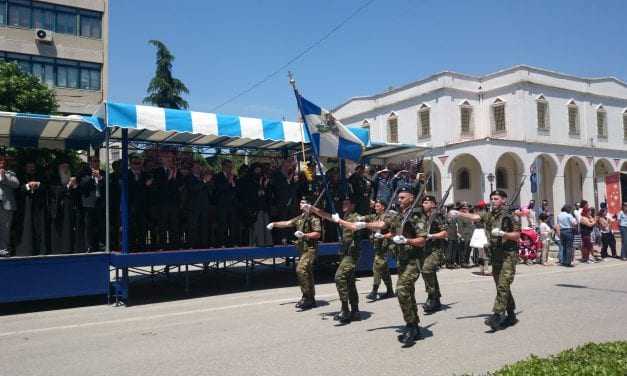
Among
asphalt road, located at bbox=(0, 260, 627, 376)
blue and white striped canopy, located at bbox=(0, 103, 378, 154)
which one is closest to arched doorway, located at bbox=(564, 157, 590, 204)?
asphalt road, located at bbox=(0, 260, 627, 376)

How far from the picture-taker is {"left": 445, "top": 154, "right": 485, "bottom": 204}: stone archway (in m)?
38.0

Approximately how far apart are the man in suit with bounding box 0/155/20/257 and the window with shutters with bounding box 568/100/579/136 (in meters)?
40.4

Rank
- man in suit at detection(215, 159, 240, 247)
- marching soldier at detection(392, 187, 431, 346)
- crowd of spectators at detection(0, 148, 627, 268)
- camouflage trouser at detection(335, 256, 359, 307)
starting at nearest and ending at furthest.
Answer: marching soldier at detection(392, 187, 431, 346)
camouflage trouser at detection(335, 256, 359, 307)
crowd of spectators at detection(0, 148, 627, 268)
man in suit at detection(215, 159, 240, 247)

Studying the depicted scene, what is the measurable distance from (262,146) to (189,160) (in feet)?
11.5

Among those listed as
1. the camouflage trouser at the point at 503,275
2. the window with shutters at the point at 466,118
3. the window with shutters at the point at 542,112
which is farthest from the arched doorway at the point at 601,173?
the camouflage trouser at the point at 503,275

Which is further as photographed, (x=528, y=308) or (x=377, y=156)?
(x=377, y=156)

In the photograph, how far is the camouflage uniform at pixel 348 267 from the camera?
774cm

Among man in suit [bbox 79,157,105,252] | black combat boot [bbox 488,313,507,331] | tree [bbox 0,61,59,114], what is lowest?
black combat boot [bbox 488,313,507,331]

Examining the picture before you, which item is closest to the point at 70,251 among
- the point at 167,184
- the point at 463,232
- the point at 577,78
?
the point at 167,184

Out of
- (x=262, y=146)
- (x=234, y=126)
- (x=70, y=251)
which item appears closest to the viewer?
(x=70, y=251)

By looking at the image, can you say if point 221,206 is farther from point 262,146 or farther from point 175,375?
point 175,375

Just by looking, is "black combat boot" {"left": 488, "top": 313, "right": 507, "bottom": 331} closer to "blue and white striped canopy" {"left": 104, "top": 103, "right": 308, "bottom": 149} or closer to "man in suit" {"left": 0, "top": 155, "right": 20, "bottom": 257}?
"blue and white striped canopy" {"left": 104, "top": 103, "right": 308, "bottom": 149}

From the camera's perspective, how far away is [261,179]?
38.3 ft

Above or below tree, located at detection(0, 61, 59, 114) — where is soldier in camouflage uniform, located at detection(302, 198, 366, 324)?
below
